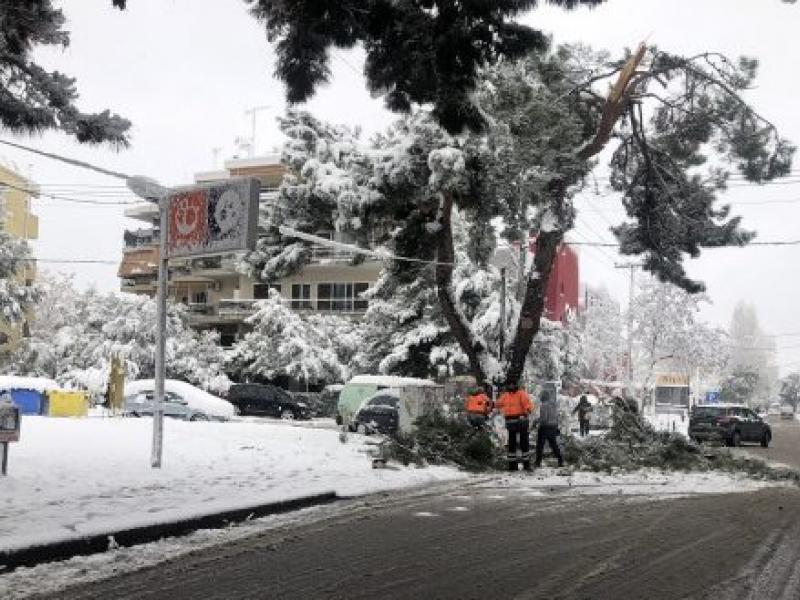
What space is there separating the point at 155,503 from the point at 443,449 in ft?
27.3

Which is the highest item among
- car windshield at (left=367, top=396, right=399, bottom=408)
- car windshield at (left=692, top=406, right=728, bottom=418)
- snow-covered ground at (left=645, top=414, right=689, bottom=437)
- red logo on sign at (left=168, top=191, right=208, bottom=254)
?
red logo on sign at (left=168, top=191, right=208, bottom=254)

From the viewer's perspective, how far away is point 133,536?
8094 millimetres

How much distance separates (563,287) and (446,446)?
44.0 metres

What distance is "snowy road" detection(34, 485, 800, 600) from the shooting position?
6301mm

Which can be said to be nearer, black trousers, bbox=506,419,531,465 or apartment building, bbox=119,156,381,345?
black trousers, bbox=506,419,531,465

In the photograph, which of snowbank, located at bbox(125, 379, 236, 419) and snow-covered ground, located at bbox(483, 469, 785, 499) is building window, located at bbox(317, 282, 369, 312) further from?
snow-covered ground, located at bbox(483, 469, 785, 499)

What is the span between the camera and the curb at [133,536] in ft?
22.8

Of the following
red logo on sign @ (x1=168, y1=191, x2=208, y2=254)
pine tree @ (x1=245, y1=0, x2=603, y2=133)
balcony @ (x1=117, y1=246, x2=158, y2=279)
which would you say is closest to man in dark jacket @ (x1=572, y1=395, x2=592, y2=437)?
red logo on sign @ (x1=168, y1=191, x2=208, y2=254)

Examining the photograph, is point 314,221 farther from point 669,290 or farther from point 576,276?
point 576,276

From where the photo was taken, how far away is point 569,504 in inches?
465

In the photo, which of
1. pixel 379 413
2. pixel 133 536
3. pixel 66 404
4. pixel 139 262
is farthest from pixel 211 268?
pixel 133 536

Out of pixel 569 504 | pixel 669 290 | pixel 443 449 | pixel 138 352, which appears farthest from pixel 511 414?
pixel 669 290

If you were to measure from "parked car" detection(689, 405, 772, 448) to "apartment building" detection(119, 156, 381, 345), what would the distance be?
25593 millimetres

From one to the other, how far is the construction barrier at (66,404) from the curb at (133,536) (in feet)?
69.2
